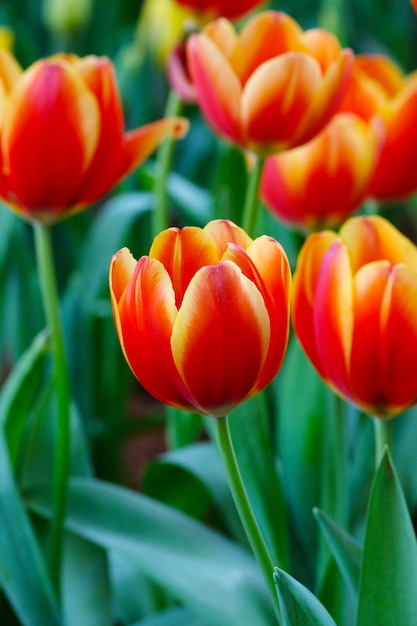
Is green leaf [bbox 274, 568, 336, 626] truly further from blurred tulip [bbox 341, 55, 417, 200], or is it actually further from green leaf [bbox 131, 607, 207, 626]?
blurred tulip [bbox 341, 55, 417, 200]

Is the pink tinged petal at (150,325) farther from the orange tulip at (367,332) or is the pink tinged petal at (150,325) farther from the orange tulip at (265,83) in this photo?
the orange tulip at (265,83)

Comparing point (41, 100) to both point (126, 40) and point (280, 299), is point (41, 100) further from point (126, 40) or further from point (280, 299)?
point (126, 40)

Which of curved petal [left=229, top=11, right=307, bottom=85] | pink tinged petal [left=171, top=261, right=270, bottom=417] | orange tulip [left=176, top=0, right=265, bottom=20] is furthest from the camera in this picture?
orange tulip [left=176, top=0, right=265, bottom=20]

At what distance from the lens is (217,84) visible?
0.58 metres

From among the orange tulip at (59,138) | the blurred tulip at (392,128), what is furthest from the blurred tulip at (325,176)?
the orange tulip at (59,138)

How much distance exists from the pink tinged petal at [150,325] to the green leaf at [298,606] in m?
0.09

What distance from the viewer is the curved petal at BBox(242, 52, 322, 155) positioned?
21.9 inches

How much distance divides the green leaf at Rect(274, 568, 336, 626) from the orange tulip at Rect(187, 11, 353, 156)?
271 millimetres

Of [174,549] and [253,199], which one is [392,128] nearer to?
[253,199]

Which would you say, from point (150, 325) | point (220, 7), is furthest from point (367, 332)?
point (220, 7)

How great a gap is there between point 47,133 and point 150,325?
0.21 meters

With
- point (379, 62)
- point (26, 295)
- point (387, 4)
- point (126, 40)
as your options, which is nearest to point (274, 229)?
point (379, 62)

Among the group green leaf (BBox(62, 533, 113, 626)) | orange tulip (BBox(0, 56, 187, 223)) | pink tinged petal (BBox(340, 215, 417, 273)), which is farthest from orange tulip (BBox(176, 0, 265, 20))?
green leaf (BBox(62, 533, 113, 626))

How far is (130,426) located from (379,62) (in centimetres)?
46
